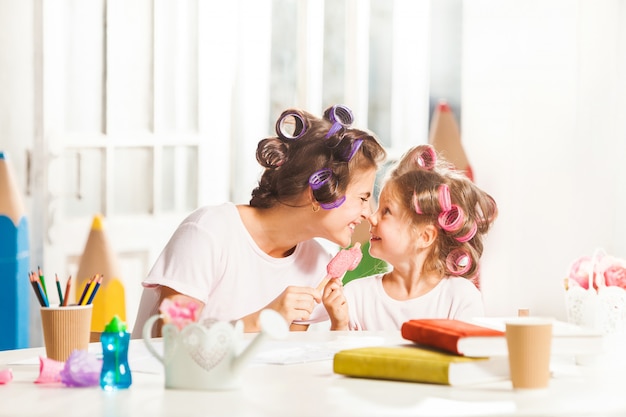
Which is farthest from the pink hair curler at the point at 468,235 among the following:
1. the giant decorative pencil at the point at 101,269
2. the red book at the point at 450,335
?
the giant decorative pencil at the point at 101,269

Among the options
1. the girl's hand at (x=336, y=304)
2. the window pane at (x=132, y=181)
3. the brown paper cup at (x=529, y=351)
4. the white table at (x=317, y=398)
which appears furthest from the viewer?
the window pane at (x=132, y=181)

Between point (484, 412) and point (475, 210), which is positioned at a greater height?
point (475, 210)

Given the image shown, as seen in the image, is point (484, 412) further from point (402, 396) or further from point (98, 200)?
→ point (98, 200)

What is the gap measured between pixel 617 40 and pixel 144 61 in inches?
85.5

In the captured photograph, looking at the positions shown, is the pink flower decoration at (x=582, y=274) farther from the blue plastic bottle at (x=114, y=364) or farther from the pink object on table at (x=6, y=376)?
the pink object on table at (x=6, y=376)

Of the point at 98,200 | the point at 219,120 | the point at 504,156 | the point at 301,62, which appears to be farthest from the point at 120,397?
the point at 504,156

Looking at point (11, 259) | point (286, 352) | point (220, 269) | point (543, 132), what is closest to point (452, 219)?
point (220, 269)

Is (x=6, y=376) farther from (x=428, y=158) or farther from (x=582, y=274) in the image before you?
(x=428, y=158)

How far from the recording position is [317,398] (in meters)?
1.42

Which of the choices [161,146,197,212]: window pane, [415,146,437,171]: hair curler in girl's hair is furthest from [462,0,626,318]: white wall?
[415,146,437,171]: hair curler in girl's hair

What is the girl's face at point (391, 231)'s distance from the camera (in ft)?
7.97

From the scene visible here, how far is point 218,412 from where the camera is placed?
1322 millimetres

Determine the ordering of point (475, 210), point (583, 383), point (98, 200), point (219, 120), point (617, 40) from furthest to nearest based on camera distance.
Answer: point (617, 40) → point (219, 120) → point (98, 200) → point (475, 210) → point (583, 383)

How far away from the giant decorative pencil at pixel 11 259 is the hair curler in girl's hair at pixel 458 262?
1702 millimetres
